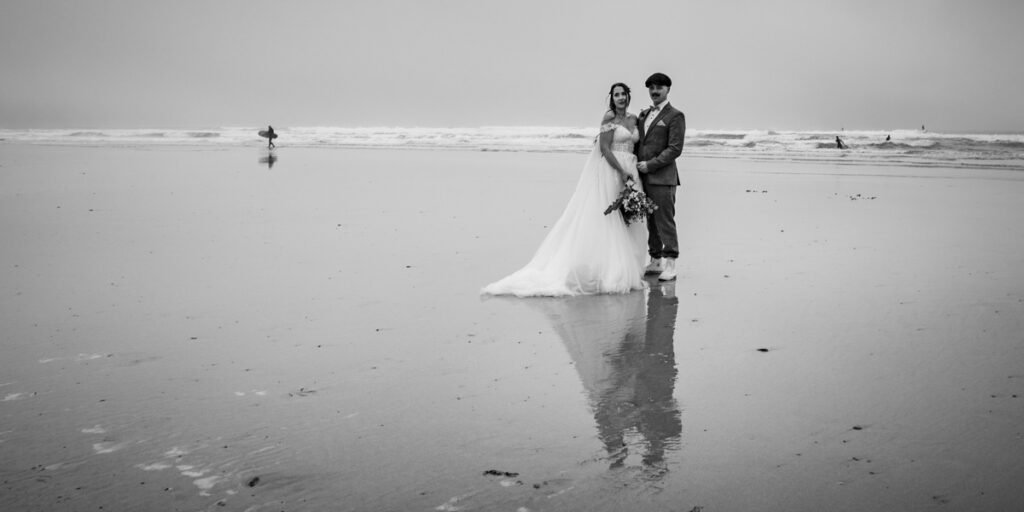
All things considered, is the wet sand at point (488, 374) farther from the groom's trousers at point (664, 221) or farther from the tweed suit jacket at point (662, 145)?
the tweed suit jacket at point (662, 145)

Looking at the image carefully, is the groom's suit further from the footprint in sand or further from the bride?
the footprint in sand

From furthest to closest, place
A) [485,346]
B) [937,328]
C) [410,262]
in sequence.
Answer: [410,262], [937,328], [485,346]

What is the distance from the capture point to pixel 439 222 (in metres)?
10.7

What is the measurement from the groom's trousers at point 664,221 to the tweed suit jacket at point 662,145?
9 centimetres

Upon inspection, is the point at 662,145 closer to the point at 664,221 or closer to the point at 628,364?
the point at 664,221

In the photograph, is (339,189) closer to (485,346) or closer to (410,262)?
(410,262)

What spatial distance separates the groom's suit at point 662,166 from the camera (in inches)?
289

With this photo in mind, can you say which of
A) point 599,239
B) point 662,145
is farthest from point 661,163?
point 599,239

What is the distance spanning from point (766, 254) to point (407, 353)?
16.7 ft

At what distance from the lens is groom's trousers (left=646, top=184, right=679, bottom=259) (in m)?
7.53

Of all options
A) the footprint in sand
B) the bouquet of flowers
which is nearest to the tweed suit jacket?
the bouquet of flowers

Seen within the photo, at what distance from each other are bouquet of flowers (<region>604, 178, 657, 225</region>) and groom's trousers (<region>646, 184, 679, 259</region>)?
317mm

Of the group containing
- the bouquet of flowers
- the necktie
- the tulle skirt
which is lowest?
the tulle skirt

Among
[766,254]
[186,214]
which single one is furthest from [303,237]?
[766,254]
